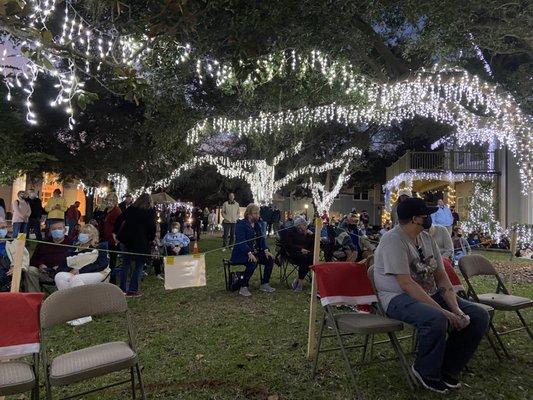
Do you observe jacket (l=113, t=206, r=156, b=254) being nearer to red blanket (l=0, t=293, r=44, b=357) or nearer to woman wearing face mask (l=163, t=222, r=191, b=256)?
woman wearing face mask (l=163, t=222, r=191, b=256)

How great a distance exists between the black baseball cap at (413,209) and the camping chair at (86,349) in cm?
234

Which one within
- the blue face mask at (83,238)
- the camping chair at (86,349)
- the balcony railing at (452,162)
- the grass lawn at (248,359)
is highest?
the balcony railing at (452,162)

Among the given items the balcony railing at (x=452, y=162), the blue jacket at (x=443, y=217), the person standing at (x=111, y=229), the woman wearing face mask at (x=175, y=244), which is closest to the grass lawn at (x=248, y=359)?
the person standing at (x=111, y=229)

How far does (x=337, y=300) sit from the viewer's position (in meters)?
3.75

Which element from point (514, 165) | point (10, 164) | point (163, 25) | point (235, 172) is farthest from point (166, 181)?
point (163, 25)

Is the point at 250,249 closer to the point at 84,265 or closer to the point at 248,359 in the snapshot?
the point at 84,265

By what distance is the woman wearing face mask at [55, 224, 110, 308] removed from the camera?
5.50 meters

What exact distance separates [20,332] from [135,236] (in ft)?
14.2

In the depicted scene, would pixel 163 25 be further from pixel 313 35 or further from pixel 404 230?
pixel 313 35

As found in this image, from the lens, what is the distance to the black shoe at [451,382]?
3469mm

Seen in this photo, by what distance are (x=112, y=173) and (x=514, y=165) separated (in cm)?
1697

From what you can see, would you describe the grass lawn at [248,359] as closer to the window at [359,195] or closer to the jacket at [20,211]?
the jacket at [20,211]

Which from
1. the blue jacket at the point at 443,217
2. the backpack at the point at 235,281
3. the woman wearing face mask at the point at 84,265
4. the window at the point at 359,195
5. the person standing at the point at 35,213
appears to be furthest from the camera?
the window at the point at 359,195

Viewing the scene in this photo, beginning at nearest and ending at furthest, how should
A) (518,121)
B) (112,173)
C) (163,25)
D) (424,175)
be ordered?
(163,25), (518,121), (112,173), (424,175)
